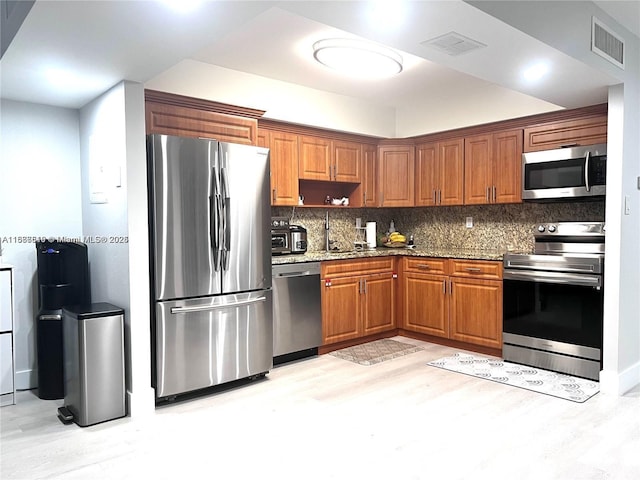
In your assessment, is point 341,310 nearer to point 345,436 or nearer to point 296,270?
point 296,270

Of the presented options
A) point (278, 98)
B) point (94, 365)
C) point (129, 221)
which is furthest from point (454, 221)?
point (94, 365)

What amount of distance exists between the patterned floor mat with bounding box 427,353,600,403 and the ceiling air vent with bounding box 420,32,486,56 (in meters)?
2.43

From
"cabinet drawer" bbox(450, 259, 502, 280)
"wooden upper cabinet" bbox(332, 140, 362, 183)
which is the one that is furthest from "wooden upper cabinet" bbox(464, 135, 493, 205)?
"wooden upper cabinet" bbox(332, 140, 362, 183)

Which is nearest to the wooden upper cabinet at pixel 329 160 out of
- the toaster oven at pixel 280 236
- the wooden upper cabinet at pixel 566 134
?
the toaster oven at pixel 280 236

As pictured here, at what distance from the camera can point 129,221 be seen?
309 cm

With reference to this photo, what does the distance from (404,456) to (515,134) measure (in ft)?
10.7

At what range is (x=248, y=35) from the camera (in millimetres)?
3412

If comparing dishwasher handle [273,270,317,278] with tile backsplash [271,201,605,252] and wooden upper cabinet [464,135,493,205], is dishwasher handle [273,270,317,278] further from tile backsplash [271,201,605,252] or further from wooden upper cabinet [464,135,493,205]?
wooden upper cabinet [464,135,493,205]

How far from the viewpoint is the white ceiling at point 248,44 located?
2.14 m

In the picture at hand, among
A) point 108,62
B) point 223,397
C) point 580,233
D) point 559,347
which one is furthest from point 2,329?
point 580,233

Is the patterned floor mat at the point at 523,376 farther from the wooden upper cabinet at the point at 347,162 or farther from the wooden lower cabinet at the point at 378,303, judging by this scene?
the wooden upper cabinet at the point at 347,162

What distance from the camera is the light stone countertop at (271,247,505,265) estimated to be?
14.3ft

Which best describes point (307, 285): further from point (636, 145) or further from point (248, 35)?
point (636, 145)

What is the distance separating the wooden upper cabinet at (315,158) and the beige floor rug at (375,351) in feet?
5.77
